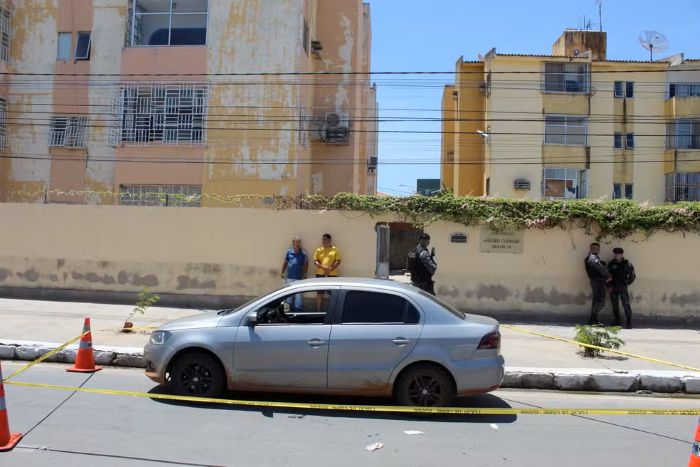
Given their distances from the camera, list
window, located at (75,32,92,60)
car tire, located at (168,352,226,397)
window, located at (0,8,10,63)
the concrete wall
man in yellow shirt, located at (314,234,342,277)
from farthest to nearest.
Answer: window, located at (75,32,92,60) → window, located at (0,8,10,63) → the concrete wall → man in yellow shirt, located at (314,234,342,277) → car tire, located at (168,352,226,397)

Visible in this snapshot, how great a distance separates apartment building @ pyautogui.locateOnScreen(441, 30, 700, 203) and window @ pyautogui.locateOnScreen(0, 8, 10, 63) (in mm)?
20694

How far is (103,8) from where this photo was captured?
2284 centimetres

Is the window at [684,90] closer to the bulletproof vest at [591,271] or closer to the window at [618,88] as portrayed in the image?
the window at [618,88]

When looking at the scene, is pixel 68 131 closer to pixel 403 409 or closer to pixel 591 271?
pixel 591 271

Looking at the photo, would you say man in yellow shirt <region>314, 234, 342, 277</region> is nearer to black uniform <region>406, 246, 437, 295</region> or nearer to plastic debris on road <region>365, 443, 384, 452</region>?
black uniform <region>406, 246, 437, 295</region>

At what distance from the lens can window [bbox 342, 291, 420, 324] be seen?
21.4 ft

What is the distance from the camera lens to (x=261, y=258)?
13.5 m

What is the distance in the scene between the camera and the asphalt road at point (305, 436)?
16.8ft

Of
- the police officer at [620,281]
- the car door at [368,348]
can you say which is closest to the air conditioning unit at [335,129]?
the police officer at [620,281]

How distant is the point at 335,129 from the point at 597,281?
15.2 m

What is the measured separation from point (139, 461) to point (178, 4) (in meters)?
21.1

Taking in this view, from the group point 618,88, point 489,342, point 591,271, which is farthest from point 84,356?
point 618,88

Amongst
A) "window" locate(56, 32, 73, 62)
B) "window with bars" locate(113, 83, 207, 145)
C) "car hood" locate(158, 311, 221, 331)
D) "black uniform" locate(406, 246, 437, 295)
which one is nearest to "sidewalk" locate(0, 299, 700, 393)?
"black uniform" locate(406, 246, 437, 295)

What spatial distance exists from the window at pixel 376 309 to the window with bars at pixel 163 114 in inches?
662
